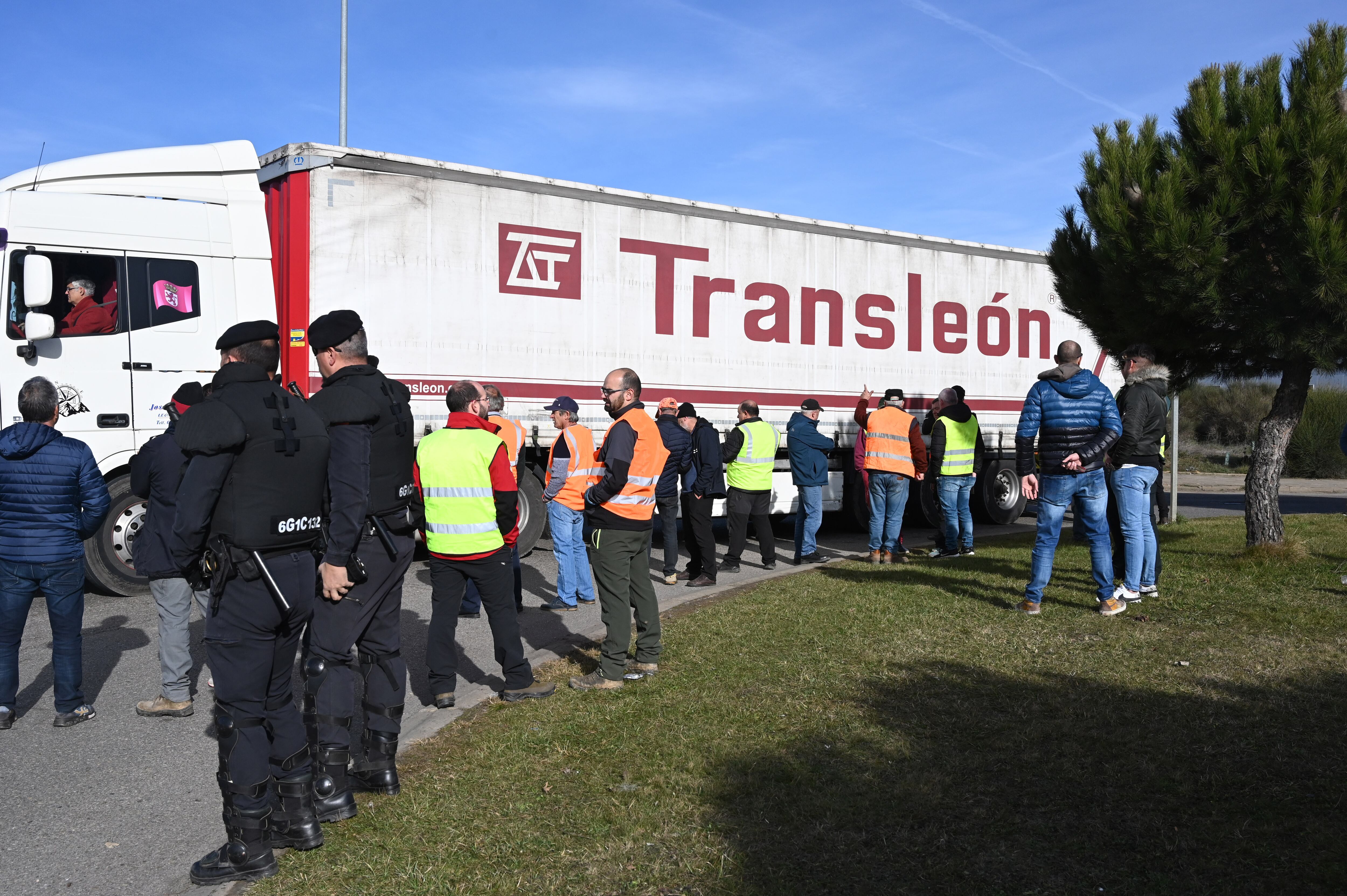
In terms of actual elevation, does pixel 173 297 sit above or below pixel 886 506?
above

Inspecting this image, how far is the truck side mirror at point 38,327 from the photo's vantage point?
28.5 ft

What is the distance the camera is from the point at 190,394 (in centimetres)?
566

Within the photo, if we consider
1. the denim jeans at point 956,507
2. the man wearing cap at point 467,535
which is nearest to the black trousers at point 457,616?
the man wearing cap at point 467,535

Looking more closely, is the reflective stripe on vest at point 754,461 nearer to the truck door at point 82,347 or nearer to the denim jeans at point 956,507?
the denim jeans at point 956,507

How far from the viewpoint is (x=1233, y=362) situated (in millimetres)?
10352

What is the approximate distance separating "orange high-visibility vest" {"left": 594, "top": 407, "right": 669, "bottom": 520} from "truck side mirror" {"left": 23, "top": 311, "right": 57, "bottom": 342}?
5567 millimetres

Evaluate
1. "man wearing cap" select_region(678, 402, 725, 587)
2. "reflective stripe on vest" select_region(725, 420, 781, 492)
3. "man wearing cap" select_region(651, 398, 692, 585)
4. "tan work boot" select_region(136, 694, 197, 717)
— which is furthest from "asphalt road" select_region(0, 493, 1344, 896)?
"reflective stripe on vest" select_region(725, 420, 781, 492)

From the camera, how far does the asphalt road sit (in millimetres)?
4016

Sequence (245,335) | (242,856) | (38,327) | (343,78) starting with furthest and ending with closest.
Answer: (343,78), (38,327), (245,335), (242,856)

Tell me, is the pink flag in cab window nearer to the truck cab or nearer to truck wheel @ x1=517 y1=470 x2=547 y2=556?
the truck cab

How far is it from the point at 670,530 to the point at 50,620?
581cm

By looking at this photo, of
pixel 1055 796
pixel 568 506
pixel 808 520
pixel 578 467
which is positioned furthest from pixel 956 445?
pixel 1055 796

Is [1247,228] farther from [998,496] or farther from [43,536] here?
[43,536]

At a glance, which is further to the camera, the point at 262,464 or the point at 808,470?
the point at 808,470
